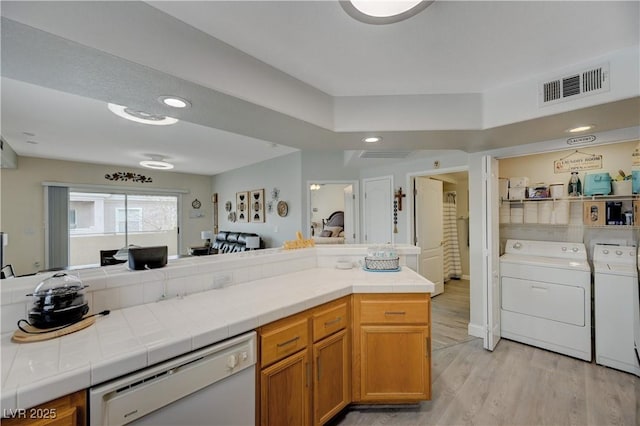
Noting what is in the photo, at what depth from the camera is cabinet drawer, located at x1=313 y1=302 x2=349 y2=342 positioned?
1621 millimetres

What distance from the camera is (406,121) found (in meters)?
2.27

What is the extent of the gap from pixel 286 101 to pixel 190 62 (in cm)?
67

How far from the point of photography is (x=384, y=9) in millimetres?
1220

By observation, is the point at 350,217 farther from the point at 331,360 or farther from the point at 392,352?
the point at 331,360

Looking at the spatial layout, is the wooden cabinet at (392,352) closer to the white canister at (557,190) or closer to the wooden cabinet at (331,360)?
the wooden cabinet at (331,360)

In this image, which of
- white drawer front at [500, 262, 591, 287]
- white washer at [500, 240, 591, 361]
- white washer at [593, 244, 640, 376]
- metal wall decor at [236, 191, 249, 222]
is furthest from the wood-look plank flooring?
metal wall decor at [236, 191, 249, 222]

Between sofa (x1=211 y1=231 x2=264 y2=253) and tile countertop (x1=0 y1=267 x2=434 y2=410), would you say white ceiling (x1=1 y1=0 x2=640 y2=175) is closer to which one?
tile countertop (x1=0 y1=267 x2=434 y2=410)

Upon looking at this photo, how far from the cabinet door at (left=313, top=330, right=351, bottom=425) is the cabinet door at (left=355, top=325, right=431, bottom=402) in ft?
0.37

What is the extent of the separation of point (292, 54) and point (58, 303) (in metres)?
1.76

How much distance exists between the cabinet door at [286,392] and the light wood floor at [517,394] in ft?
1.62

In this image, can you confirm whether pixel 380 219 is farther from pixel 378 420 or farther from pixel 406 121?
pixel 378 420

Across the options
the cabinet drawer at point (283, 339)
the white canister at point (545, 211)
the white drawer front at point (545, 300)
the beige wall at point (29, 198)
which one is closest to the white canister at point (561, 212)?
the white canister at point (545, 211)

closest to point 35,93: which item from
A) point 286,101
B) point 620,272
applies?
point 286,101

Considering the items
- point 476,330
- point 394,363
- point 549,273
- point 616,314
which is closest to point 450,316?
point 476,330
